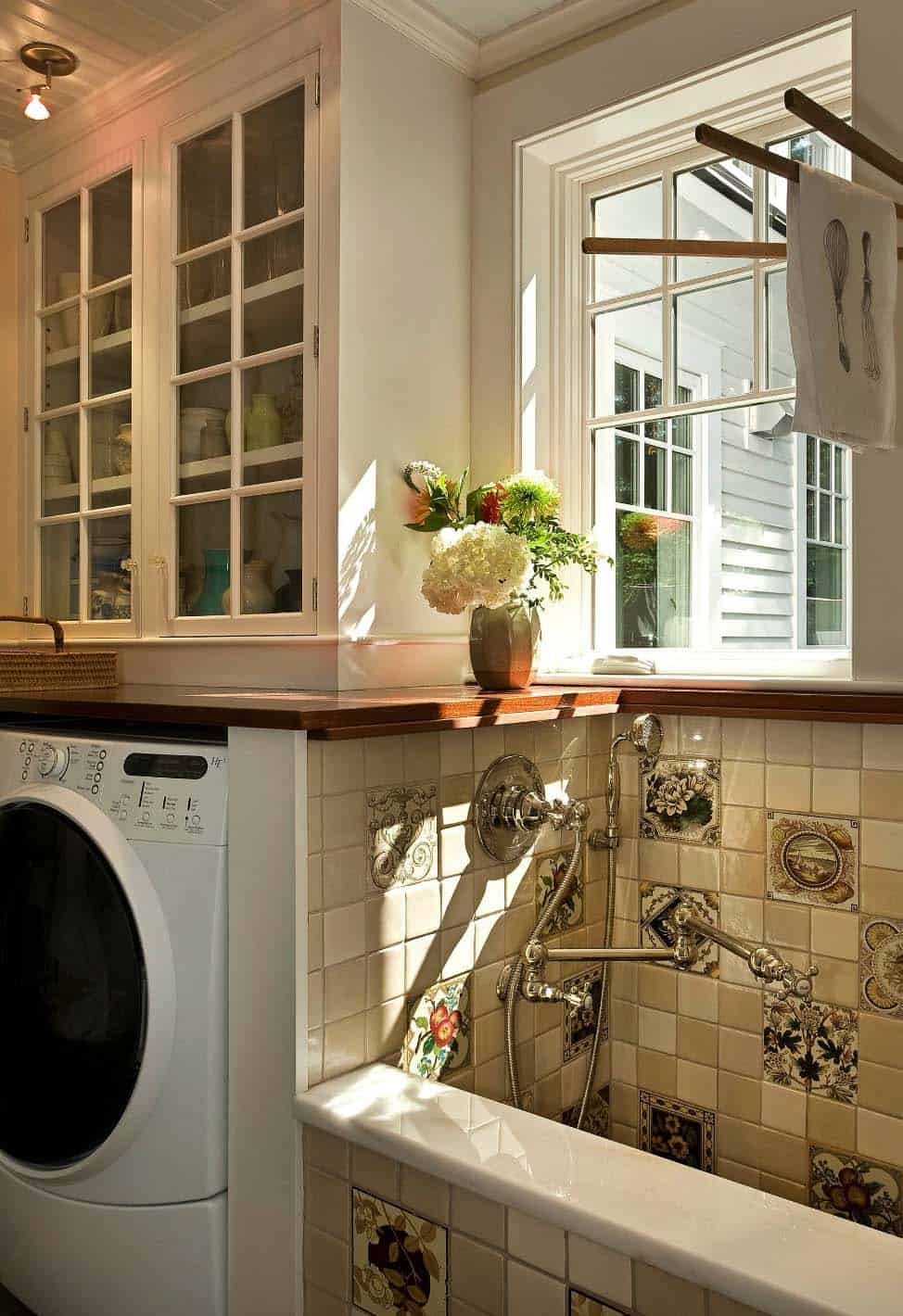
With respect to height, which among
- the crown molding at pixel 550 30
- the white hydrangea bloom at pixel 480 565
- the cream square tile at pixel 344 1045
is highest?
the crown molding at pixel 550 30

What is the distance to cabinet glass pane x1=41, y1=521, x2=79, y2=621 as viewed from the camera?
2.53 meters

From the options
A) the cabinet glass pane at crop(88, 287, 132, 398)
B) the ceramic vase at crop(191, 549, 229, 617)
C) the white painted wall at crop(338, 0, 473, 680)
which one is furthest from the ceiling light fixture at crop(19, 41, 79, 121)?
the ceramic vase at crop(191, 549, 229, 617)

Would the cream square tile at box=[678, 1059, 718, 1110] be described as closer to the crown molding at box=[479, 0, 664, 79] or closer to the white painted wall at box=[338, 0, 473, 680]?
the white painted wall at box=[338, 0, 473, 680]

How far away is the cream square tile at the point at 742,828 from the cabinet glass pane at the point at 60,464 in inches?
67.2

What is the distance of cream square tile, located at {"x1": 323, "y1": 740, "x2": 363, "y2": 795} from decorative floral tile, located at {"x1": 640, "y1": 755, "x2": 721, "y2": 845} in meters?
0.66

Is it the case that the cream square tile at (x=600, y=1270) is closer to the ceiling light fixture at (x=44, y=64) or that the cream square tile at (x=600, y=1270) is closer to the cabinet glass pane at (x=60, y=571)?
the cabinet glass pane at (x=60, y=571)

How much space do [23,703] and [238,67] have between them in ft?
4.43

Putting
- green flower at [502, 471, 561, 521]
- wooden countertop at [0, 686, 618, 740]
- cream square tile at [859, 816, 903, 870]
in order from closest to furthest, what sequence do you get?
wooden countertop at [0, 686, 618, 740]
cream square tile at [859, 816, 903, 870]
green flower at [502, 471, 561, 521]

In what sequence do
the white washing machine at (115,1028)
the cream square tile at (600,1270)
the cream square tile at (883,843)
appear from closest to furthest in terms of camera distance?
the cream square tile at (600,1270), the white washing machine at (115,1028), the cream square tile at (883,843)

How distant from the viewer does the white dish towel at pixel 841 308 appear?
131 centimetres

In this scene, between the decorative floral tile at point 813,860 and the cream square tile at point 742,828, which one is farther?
the cream square tile at point 742,828

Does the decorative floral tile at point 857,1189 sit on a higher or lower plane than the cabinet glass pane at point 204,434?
lower

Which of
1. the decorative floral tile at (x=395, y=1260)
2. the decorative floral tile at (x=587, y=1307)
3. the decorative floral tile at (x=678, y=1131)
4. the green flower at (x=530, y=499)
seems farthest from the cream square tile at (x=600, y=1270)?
the green flower at (x=530, y=499)

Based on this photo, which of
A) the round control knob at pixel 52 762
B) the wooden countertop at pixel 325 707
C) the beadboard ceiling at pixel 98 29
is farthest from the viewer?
the beadboard ceiling at pixel 98 29
